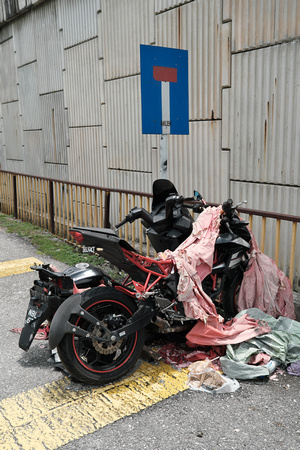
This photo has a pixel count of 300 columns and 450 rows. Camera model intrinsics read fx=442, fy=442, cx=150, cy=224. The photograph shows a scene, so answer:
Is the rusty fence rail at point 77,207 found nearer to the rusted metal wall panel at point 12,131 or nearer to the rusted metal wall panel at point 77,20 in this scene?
the rusted metal wall panel at point 12,131

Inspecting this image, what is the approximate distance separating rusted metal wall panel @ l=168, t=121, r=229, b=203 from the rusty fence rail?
700 millimetres

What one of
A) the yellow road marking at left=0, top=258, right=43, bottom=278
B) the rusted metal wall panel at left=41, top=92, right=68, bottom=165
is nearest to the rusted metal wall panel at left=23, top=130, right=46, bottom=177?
the rusted metal wall panel at left=41, top=92, right=68, bottom=165

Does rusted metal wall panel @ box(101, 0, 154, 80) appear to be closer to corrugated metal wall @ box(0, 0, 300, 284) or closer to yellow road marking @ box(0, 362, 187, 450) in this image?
corrugated metal wall @ box(0, 0, 300, 284)

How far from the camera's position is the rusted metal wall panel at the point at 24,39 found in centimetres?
1183

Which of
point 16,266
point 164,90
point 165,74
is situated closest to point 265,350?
point 164,90

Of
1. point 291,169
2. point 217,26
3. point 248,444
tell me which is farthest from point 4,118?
point 248,444

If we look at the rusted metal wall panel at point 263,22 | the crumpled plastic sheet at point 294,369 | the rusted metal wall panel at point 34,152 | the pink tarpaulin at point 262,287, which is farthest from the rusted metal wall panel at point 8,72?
the crumpled plastic sheet at point 294,369

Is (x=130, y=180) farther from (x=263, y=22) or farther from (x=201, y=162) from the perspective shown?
(x=263, y=22)

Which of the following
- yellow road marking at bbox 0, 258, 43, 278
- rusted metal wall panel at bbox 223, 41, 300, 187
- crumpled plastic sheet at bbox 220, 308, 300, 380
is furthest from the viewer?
yellow road marking at bbox 0, 258, 43, 278

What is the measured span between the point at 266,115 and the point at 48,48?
7263 millimetres

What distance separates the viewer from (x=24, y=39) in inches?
485

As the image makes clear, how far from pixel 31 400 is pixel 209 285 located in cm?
195

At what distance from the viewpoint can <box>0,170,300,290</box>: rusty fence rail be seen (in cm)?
568

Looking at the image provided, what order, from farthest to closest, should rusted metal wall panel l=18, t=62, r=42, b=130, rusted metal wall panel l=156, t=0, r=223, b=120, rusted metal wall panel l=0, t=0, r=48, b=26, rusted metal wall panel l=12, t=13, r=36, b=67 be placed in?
rusted metal wall panel l=18, t=62, r=42, b=130 → rusted metal wall panel l=12, t=13, r=36, b=67 → rusted metal wall panel l=0, t=0, r=48, b=26 → rusted metal wall panel l=156, t=0, r=223, b=120
